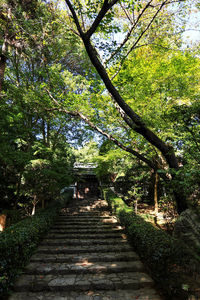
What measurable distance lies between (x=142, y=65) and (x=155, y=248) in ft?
23.0

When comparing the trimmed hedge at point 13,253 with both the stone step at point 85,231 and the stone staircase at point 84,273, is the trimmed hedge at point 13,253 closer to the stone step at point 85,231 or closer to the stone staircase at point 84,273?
the stone staircase at point 84,273

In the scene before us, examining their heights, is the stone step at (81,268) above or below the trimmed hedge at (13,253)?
below

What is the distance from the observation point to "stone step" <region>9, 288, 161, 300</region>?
10.2 ft

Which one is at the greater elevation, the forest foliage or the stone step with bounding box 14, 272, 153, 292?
the forest foliage

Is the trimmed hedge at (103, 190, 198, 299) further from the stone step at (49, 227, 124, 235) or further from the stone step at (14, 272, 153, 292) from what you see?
the stone step at (49, 227, 124, 235)

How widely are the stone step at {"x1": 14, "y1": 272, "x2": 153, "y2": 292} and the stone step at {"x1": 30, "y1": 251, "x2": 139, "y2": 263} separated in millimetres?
685

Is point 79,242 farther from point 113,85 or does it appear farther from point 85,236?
point 113,85

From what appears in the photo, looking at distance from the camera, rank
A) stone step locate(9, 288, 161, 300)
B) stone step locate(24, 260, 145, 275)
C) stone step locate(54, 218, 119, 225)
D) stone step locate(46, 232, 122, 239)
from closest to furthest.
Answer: stone step locate(9, 288, 161, 300) < stone step locate(24, 260, 145, 275) < stone step locate(46, 232, 122, 239) < stone step locate(54, 218, 119, 225)

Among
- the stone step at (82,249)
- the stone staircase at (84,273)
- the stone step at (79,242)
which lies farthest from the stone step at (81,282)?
the stone step at (79,242)

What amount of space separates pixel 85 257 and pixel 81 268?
2.25 ft

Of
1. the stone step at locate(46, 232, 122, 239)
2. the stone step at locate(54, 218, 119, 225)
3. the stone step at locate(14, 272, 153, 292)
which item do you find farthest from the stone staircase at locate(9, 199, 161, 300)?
the stone step at locate(54, 218, 119, 225)

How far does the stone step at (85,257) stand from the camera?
4499 mm

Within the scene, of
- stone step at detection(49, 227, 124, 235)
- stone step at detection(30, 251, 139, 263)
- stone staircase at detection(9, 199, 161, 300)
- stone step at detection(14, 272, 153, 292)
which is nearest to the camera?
stone staircase at detection(9, 199, 161, 300)

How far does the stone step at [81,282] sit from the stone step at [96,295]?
0.09 meters
